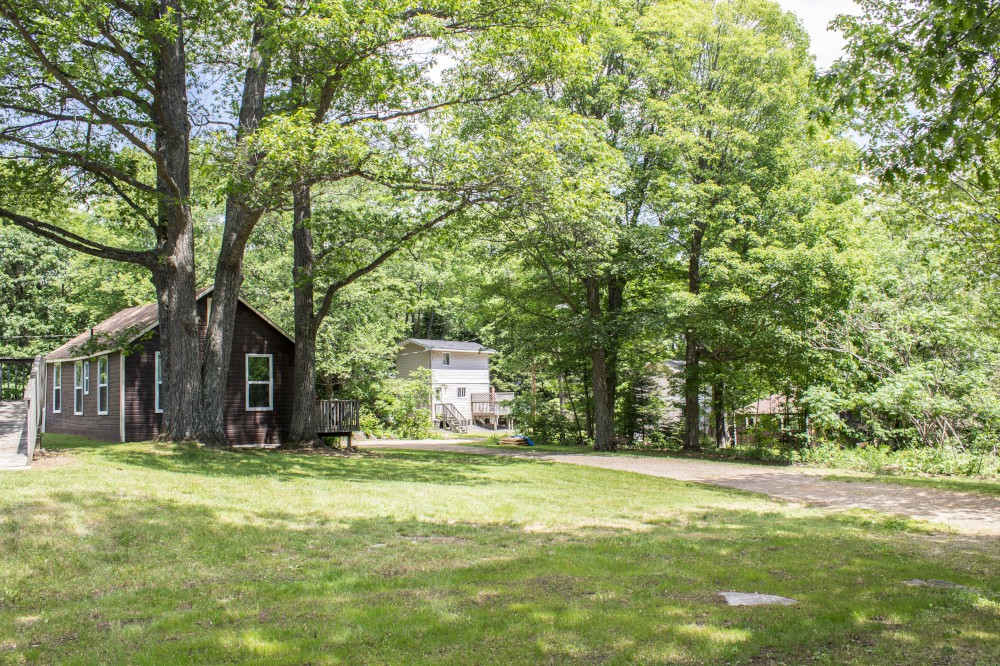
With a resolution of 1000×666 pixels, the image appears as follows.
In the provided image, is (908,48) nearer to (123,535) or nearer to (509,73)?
(123,535)

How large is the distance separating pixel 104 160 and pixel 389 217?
620 cm

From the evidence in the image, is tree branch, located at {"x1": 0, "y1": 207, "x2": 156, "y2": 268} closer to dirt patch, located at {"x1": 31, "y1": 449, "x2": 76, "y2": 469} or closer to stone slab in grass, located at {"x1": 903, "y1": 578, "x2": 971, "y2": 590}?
dirt patch, located at {"x1": 31, "y1": 449, "x2": 76, "y2": 469}

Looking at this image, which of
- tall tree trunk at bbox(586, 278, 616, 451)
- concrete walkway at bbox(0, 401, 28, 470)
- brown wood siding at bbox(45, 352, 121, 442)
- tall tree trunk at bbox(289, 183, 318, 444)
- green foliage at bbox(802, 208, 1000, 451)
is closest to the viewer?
concrete walkway at bbox(0, 401, 28, 470)

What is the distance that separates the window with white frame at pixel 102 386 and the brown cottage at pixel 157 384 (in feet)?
0.06

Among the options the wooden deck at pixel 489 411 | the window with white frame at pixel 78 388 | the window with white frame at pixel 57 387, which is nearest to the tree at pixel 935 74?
the window with white frame at pixel 78 388

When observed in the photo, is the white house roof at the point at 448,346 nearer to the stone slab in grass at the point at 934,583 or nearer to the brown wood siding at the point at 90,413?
the brown wood siding at the point at 90,413

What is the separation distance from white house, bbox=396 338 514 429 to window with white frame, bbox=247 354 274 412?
17.6m

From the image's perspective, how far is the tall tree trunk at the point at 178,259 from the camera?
1511cm

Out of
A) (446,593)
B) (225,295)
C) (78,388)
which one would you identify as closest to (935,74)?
(446,593)

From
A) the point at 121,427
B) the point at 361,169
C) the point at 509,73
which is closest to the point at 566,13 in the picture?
the point at 509,73

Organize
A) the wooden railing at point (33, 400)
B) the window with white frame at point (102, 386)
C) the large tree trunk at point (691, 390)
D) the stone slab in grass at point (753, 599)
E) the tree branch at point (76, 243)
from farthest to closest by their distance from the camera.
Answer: the large tree trunk at point (691, 390), the window with white frame at point (102, 386), the tree branch at point (76, 243), the wooden railing at point (33, 400), the stone slab in grass at point (753, 599)

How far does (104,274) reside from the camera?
30.9 metres

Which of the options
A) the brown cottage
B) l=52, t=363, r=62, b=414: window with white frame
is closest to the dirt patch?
the brown cottage

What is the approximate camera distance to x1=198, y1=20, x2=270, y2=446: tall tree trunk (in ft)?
51.1
